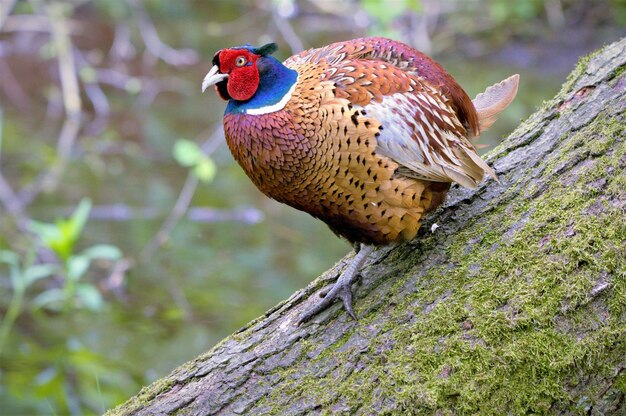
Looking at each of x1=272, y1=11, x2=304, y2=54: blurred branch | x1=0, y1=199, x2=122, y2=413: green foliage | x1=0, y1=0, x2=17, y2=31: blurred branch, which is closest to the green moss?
x1=0, y1=199, x2=122, y2=413: green foliage

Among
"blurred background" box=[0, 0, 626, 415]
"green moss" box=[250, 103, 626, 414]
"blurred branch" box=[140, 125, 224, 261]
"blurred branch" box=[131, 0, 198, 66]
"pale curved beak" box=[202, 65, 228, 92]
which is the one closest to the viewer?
"green moss" box=[250, 103, 626, 414]

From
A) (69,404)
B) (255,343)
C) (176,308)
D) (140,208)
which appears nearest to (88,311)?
(176,308)

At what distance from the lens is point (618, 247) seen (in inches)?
96.7

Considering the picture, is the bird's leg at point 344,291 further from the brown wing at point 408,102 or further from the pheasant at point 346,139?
the brown wing at point 408,102

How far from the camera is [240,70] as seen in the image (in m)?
2.79

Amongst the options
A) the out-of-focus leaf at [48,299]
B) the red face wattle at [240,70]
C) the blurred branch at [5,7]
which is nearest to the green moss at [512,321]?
the red face wattle at [240,70]

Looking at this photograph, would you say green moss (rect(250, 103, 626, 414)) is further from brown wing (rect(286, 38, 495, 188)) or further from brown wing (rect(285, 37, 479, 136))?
brown wing (rect(285, 37, 479, 136))

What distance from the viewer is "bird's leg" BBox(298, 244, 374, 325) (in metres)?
2.80

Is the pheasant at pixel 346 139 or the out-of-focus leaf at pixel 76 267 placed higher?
the out-of-focus leaf at pixel 76 267

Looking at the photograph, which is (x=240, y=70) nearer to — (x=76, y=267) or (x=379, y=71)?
(x=379, y=71)

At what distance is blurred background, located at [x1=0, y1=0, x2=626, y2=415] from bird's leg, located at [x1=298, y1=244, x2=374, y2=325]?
1633 mm

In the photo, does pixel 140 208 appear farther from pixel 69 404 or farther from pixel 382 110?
pixel 382 110

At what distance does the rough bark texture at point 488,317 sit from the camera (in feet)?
7.70

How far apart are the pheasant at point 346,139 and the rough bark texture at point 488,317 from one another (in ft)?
0.46
